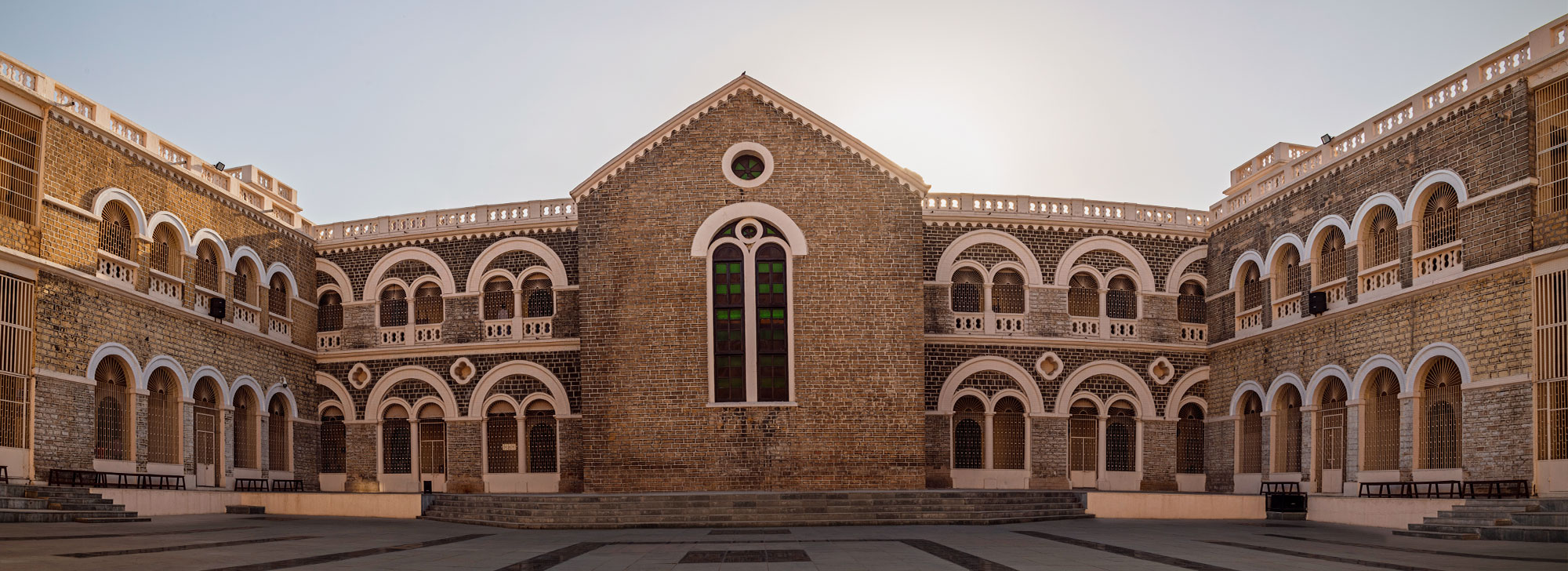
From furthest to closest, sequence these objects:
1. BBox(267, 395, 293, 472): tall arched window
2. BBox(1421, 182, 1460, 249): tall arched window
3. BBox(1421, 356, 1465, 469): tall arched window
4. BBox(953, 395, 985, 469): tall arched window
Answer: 1. BBox(953, 395, 985, 469): tall arched window
2. BBox(267, 395, 293, 472): tall arched window
3. BBox(1421, 182, 1460, 249): tall arched window
4. BBox(1421, 356, 1465, 469): tall arched window

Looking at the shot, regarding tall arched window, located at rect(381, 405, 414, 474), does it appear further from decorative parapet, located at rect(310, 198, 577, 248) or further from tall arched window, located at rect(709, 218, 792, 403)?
tall arched window, located at rect(709, 218, 792, 403)

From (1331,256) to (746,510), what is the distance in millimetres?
13053

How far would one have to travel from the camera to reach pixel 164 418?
24.5 meters

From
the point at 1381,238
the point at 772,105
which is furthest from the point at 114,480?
the point at 1381,238

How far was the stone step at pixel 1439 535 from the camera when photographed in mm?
16797

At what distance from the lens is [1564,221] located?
18.7 metres

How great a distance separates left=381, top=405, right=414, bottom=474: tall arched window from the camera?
30219 millimetres

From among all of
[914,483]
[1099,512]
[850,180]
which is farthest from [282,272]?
[1099,512]

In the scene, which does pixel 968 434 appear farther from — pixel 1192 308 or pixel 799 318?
pixel 1192 308

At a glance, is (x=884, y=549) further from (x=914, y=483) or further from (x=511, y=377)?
(x=511, y=377)

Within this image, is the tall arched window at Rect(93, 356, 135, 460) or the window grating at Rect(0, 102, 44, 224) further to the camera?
the tall arched window at Rect(93, 356, 135, 460)

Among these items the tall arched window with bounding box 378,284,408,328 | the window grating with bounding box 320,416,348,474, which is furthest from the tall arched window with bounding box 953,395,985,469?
the window grating with bounding box 320,416,348,474

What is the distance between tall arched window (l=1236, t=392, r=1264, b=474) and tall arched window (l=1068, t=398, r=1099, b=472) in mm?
3296

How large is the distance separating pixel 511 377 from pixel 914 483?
33.5 feet
